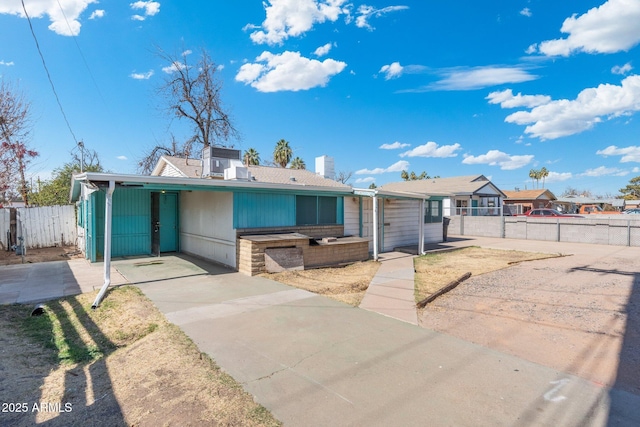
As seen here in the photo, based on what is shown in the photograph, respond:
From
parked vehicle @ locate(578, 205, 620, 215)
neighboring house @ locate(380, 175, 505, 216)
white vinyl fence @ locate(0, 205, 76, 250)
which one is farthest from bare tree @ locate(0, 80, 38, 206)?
parked vehicle @ locate(578, 205, 620, 215)

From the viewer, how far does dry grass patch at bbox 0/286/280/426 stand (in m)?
2.62

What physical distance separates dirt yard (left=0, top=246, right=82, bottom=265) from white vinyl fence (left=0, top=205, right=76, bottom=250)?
0.43 metres

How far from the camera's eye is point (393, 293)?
6.60 meters

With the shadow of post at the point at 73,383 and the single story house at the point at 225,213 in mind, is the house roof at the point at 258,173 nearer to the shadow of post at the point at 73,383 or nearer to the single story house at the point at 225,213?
the single story house at the point at 225,213

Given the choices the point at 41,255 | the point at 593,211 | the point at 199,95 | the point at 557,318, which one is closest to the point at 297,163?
the point at 199,95

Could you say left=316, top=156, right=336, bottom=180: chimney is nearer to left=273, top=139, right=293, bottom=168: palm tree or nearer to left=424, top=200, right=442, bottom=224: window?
left=424, top=200, right=442, bottom=224: window

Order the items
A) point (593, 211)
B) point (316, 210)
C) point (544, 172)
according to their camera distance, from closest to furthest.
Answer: point (316, 210) < point (593, 211) < point (544, 172)

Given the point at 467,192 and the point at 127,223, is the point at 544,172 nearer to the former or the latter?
the point at 467,192

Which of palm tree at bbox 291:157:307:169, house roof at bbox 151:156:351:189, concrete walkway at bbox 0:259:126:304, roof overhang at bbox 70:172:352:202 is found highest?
palm tree at bbox 291:157:307:169

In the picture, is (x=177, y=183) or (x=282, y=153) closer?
(x=177, y=183)

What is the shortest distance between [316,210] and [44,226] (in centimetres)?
1071

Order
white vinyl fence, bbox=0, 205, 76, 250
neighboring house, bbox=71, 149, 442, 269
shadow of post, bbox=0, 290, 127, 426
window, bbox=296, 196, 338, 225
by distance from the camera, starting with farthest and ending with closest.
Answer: white vinyl fence, bbox=0, 205, 76, 250 → window, bbox=296, 196, 338, 225 → neighboring house, bbox=71, 149, 442, 269 → shadow of post, bbox=0, 290, 127, 426

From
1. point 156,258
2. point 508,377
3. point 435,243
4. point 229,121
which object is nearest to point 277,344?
point 508,377

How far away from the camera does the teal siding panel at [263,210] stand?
8.58 m
